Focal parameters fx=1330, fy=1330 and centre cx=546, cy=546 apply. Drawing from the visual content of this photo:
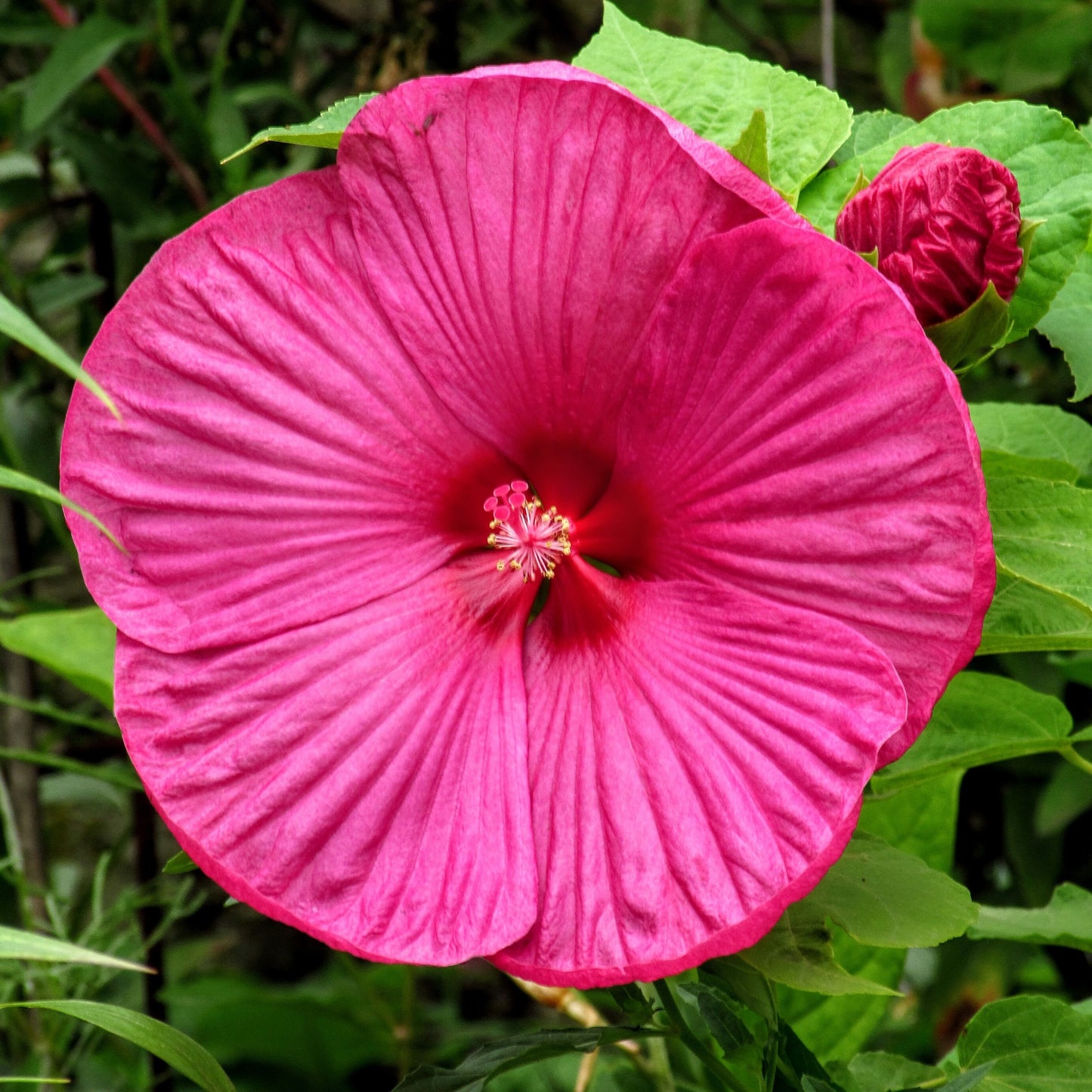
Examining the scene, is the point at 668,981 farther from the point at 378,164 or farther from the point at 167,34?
the point at 167,34

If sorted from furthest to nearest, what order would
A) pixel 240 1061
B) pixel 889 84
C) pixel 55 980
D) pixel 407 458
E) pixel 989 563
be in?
1. pixel 240 1061
2. pixel 889 84
3. pixel 55 980
4. pixel 407 458
5. pixel 989 563

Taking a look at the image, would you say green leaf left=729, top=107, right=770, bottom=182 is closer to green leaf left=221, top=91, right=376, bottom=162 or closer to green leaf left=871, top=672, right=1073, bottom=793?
green leaf left=221, top=91, right=376, bottom=162

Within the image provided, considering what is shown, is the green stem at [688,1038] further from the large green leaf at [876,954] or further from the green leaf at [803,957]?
the large green leaf at [876,954]

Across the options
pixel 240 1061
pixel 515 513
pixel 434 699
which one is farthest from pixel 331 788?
pixel 240 1061

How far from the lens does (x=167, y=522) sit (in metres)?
0.58

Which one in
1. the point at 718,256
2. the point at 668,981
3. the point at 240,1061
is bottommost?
the point at 240,1061

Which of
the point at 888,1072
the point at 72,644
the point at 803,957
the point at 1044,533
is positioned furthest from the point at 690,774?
the point at 72,644

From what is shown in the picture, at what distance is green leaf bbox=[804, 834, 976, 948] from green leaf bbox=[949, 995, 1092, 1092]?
135 millimetres

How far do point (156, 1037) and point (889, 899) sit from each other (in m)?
0.33

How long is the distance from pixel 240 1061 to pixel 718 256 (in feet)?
4.79

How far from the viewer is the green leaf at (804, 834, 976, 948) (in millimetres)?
573

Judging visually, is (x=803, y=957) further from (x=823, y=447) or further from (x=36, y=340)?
(x=36, y=340)

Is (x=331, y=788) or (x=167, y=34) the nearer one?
(x=331, y=788)

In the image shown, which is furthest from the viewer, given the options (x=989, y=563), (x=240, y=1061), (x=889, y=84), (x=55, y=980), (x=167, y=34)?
(x=240, y=1061)
